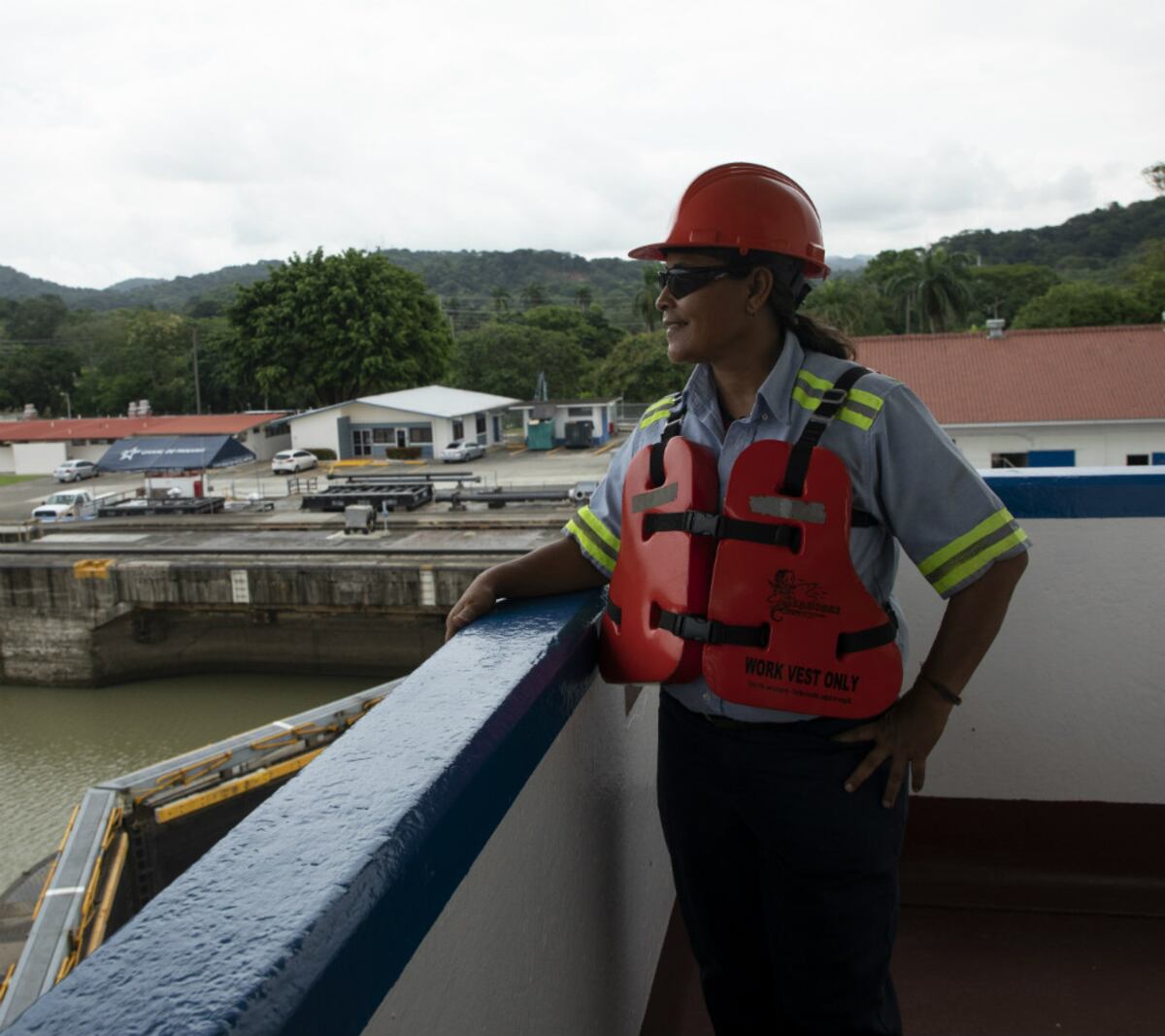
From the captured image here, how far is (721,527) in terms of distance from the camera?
4.87ft

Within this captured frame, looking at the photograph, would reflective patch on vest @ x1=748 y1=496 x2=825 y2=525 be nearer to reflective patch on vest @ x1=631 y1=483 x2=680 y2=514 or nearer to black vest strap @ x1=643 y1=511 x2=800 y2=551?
black vest strap @ x1=643 y1=511 x2=800 y2=551

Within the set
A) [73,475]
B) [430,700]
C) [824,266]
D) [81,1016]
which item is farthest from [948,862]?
[73,475]

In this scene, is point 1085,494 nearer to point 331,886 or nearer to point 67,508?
point 331,886

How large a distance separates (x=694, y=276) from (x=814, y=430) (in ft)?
1.05

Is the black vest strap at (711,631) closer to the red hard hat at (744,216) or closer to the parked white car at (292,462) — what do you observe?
the red hard hat at (744,216)

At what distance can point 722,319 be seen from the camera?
1.59 m


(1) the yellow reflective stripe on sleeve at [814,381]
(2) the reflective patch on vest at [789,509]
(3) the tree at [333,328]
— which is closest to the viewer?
(2) the reflective patch on vest at [789,509]

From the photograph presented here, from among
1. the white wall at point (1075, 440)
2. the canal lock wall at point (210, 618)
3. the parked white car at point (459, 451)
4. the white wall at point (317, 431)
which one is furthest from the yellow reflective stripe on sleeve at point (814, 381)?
the white wall at point (317, 431)

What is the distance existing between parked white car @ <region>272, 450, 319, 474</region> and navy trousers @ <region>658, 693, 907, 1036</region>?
32788mm

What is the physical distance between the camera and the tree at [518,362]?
46.0 metres

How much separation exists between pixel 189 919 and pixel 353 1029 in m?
0.15

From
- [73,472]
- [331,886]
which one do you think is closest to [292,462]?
[73,472]

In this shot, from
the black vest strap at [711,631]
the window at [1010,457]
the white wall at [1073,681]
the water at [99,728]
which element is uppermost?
the black vest strap at [711,631]

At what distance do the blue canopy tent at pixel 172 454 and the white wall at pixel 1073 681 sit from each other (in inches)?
1093
